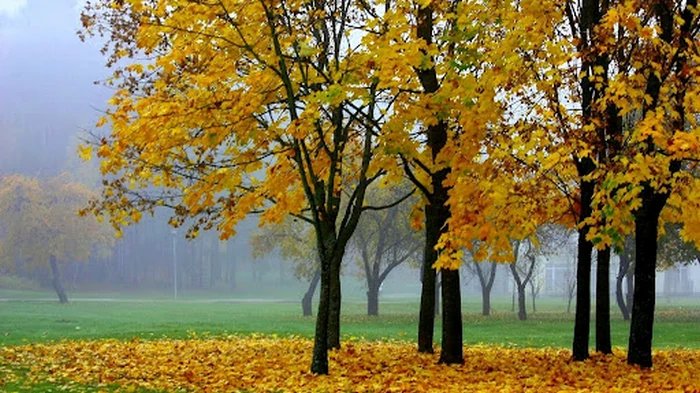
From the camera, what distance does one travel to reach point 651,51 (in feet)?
41.5

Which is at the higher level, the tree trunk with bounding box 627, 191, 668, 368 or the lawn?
the tree trunk with bounding box 627, 191, 668, 368

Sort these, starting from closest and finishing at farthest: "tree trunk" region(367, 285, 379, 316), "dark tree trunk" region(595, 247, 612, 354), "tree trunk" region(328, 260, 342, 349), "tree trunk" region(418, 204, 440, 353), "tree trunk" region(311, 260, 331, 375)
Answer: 1. "tree trunk" region(311, 260, 331, 375)
2. "dark tree trunk" region(595, 247, 612, 354)
3. "tree trunk" region(328, 260, 342, 349)
4. "tree trunk" region(418, 204, 440, 353)
5. "tree trunk" region(367, 285, 379, 316)

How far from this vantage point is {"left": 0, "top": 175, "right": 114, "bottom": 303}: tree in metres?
65.8

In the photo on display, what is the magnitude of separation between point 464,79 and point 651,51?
2.98 meters

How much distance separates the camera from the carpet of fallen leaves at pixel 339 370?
12156 mm

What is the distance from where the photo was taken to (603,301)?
16.1m

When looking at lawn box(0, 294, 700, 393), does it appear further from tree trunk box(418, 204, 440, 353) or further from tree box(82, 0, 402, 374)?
tree box(82, 0, 402, 374)

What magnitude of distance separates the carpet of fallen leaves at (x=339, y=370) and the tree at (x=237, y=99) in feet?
4.26

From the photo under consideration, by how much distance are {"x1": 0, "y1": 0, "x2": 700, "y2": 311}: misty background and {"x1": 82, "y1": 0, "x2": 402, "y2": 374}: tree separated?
39548mm

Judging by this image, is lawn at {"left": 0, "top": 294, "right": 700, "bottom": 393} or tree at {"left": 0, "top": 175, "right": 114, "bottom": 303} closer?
lawn at {"left": 0, "top": 294, "right": 700, "bottom": 393}

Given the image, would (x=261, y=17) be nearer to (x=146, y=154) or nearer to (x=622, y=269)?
(x=146, y=154)

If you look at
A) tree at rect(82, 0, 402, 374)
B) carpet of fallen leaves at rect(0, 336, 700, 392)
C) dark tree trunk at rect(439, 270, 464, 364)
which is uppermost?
tree at rect(82, 0, 402, 374)

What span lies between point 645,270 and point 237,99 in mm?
7948

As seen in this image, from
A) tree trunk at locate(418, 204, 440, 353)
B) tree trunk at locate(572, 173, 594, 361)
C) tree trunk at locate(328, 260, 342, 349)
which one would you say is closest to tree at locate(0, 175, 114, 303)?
tree trunk at locate(328, 260, 342, 349)
